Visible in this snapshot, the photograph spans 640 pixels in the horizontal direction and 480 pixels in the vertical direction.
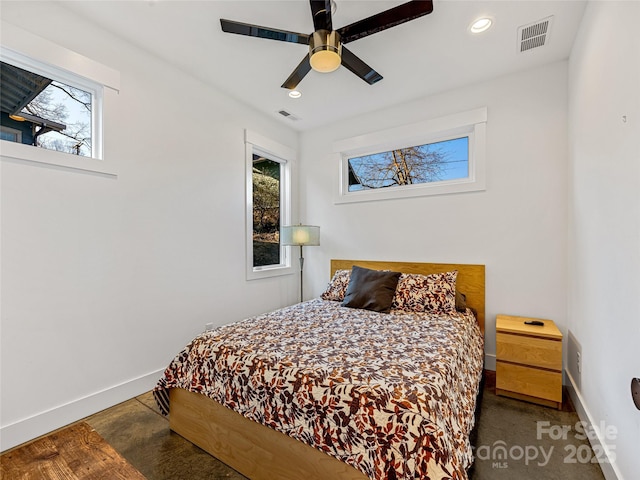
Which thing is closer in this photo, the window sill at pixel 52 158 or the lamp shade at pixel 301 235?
the window sill at pixel 52 158

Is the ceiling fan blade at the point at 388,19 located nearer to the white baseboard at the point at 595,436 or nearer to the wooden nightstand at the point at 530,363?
Result: the wooden nightstand at the point at 530,363

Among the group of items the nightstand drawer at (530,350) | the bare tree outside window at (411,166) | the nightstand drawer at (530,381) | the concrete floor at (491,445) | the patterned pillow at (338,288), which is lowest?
the concrete floor at (491,445)

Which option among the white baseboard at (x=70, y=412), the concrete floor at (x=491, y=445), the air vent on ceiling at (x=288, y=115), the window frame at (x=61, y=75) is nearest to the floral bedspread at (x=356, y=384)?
the concrete floor at (x=491, y=445)

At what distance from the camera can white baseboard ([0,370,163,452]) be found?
1765mm

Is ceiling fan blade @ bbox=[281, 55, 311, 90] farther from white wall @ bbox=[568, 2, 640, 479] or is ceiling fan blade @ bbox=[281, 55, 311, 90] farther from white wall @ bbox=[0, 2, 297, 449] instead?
white wall @ bbox=[568, 2, 640, 479]

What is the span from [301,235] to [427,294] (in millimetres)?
1611

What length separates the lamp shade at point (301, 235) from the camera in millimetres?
3553

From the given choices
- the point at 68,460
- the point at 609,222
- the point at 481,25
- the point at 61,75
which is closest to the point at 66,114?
the point at 61,75

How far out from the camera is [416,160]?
11.1ft

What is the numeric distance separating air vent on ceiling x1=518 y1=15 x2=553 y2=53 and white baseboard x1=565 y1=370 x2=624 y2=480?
2.71m

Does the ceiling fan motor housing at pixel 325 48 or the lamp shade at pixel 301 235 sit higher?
the ceiling fan motor housing at pixel 325 48

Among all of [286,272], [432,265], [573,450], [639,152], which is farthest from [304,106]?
[573,450]

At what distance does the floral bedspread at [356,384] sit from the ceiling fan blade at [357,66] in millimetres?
1970

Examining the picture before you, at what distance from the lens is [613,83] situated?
1.45 m
